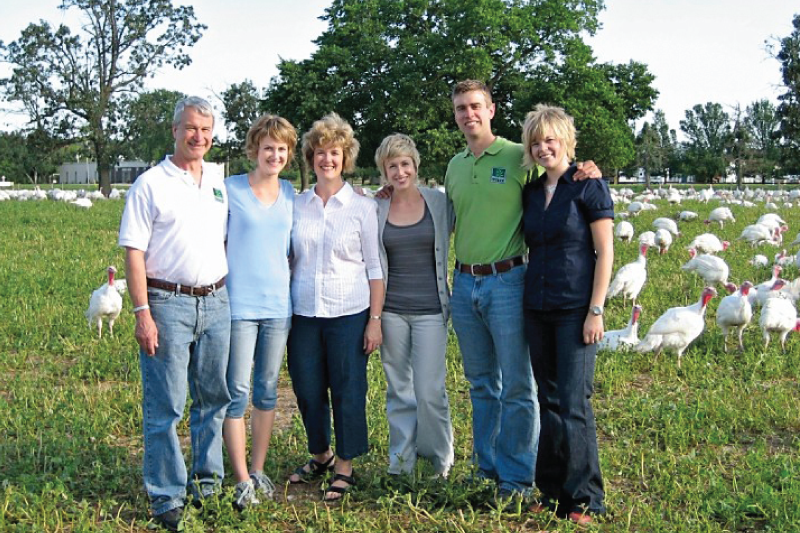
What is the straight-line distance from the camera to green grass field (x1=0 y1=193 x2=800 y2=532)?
4.18 metres

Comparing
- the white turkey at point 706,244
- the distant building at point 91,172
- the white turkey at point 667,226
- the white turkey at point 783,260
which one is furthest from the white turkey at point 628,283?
the distant building at point 91,172

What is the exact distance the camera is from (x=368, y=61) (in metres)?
35.3

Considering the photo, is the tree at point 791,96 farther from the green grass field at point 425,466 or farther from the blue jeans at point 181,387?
the blue jeans at point 181,387

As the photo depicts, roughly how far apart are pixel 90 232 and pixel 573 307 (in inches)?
658

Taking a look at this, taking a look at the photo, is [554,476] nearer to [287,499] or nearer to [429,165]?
[287,499]

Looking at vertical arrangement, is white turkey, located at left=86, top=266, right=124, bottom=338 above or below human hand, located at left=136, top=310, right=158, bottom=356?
below

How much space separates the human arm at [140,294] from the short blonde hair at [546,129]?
212cm

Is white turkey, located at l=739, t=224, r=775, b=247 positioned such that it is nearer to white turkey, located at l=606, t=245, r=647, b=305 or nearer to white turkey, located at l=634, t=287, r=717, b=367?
white turkey, located at l=606, t=245, r=647, b=305

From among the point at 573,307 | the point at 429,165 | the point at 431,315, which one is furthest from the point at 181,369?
the point at 429,165

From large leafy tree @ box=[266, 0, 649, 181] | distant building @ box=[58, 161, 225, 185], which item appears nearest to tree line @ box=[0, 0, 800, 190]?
large leafy tree @ box=[266, 0, 649, 181]

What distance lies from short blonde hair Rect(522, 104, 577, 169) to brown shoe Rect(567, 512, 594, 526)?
1.93 m

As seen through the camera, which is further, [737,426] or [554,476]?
[737,426]

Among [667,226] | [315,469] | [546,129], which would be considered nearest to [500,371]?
[315,469]

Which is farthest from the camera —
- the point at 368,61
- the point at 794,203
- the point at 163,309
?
the point at 368,61
